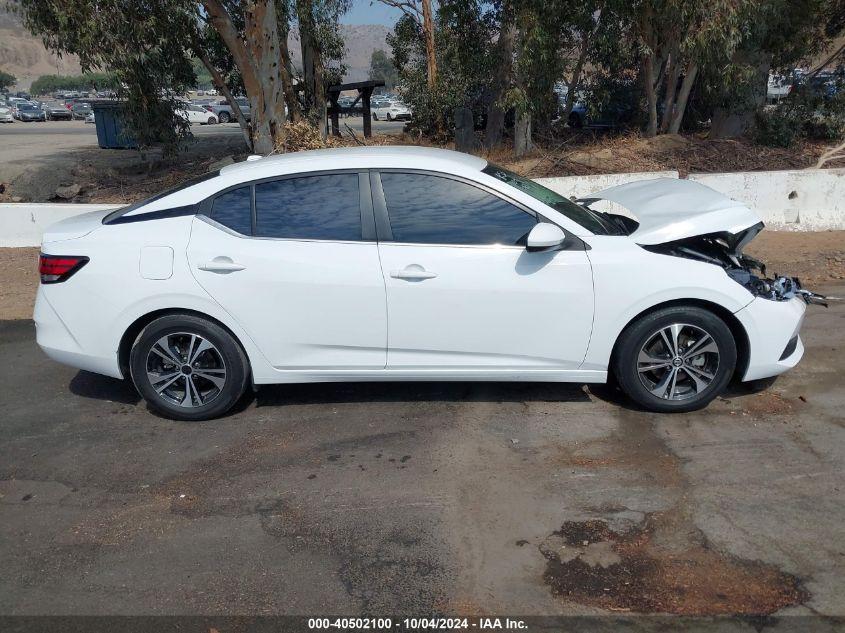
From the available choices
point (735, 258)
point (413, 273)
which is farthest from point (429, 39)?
point (413, 273)

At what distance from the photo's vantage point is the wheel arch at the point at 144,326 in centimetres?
502

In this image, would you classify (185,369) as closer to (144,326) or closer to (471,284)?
(144,326)

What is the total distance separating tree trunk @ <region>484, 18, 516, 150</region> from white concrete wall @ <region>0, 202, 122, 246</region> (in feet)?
23.8

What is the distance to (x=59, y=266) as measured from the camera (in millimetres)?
5082

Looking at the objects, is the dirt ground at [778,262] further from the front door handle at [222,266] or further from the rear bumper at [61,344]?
the front door handle at [222,266]

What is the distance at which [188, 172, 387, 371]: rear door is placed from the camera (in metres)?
4.88

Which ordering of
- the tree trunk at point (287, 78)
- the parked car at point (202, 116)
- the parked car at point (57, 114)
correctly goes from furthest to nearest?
the parked car at point (57, 114)
the parked car at point (202, 116)
the tree trunk at point (287, 78)

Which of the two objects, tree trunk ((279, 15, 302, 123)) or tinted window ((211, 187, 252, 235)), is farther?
tree trunk ((279, 15, 302, 123))

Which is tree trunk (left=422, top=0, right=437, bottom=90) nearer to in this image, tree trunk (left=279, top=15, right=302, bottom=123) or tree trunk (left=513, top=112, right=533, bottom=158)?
tree trunk (left=279, top=15, right=302, bottom=123)

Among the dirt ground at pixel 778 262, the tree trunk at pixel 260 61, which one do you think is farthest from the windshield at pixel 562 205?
the tree trunk at pixel 260 61

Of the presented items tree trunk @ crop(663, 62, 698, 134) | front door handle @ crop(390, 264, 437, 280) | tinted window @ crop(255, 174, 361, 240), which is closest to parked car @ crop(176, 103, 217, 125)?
tree trunk @ crop(663, 62, 698, 134)

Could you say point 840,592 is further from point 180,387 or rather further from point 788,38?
point 788,38

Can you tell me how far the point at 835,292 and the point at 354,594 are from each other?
6.48m

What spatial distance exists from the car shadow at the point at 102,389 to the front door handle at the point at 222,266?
137cm
